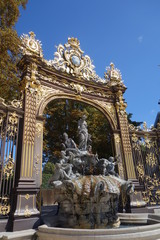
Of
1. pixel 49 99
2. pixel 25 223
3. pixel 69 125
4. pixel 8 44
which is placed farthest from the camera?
pixel 69 125

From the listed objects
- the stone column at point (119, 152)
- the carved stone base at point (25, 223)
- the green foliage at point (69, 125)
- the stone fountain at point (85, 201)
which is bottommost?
the carved stone base at point (25, 223)

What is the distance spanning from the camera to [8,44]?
7617 mm

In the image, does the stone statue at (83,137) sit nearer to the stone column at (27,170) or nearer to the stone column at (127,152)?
the stone column at (127,152)

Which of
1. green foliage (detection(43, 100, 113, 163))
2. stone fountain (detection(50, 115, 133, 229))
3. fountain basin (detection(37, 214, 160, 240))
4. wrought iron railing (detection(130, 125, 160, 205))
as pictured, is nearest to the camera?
fountain basin (detection(37, 214, 160, 240))

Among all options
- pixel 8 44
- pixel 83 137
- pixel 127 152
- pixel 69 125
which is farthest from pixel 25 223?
pixel 69 125

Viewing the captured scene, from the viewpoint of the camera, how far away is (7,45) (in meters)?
7.64

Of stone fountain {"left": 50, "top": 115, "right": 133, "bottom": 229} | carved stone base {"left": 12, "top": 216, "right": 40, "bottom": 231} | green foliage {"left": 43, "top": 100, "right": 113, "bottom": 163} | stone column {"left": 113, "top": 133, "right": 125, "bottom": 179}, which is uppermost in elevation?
green foliage {"left": 43, "top": 100, "right": 113, "bottom": 163}

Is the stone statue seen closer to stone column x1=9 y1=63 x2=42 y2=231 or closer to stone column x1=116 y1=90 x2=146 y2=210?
stone column x1=116 y1=90 x2=146 y2=210

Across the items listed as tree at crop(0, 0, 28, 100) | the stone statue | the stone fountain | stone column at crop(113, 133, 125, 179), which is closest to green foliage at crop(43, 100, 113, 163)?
stone column at crop(113, 133, 125, 179)

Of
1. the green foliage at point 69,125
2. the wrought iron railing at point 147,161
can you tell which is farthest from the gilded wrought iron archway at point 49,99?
the green foliage at point 69,125

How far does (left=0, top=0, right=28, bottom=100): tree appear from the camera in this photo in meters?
7.52

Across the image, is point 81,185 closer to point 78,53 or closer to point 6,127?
point 6,127

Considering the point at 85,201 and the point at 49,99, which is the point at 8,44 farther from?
the point at 85,201

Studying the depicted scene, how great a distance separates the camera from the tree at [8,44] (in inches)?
296
